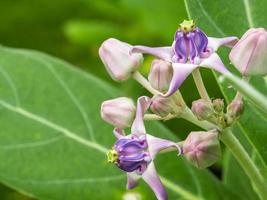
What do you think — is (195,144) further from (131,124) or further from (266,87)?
(266,87)

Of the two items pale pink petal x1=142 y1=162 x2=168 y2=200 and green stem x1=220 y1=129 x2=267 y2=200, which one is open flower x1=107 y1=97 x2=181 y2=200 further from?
green stem x1=220 y1=129 x2=267 y2=200

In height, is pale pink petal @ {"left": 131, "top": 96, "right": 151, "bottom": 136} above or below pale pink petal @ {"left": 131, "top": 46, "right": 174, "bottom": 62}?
below

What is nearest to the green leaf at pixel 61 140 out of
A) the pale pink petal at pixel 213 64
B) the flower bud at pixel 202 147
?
the flower bud at pixel 202 147

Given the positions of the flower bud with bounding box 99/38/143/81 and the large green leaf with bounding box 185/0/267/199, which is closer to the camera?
the flower bud with bounding box 99/38/143/81

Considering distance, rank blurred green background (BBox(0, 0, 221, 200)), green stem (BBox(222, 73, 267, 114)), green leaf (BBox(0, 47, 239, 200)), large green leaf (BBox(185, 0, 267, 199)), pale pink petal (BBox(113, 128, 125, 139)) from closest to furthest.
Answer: green stem (BBox(222, 73, 267, 114)), pale pink petal (BBox(113, 128, 125, 139)), large green leaf (BBox(185, 0, 267, 199)), green leaf (BBox(0, 47, 239, 200)), blurred green background (BBox(0, 0, 221, 200))

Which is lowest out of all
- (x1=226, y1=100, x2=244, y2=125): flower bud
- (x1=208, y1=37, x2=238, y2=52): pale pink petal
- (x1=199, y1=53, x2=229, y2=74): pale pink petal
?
(x1=226, y1=100, x2=244, y2=125): flower bud

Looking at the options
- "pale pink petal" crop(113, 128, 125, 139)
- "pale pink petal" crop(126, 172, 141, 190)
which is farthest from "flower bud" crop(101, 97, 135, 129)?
"pale pink petal" crop(126, 172, 141, 190)

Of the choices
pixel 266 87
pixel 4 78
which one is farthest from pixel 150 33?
pixel 266 87
